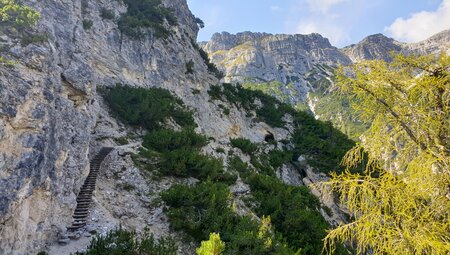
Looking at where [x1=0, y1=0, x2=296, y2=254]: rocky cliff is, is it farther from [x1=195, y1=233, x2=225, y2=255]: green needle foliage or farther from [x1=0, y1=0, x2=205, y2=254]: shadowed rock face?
[x1=195, y1=233, x2=225, y2=255]: green needle foliage

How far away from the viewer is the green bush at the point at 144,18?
35425 mm

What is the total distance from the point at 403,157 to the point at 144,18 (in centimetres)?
3865

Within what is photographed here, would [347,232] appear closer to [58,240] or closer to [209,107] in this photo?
[58,240]

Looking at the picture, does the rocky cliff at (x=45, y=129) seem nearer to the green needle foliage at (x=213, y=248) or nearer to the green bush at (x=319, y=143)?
the green needle foliage at (x=213, y=248)

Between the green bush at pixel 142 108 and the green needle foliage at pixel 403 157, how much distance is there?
21093mm

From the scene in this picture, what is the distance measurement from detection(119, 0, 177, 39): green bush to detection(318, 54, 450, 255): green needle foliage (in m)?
33.9

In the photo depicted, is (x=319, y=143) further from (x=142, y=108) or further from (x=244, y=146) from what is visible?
(x=142, y=108)

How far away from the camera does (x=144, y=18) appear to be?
1517 inches

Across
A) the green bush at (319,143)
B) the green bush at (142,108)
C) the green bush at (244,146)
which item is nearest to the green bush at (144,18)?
the green bush at (142,108)

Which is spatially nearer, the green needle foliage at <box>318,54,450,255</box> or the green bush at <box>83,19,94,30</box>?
the green needle foliage at <box>318,54,450,255</box>

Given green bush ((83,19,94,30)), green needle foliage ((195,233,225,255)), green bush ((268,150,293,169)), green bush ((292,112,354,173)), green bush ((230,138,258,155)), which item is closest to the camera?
green needle foliage ((195,233,225,255))

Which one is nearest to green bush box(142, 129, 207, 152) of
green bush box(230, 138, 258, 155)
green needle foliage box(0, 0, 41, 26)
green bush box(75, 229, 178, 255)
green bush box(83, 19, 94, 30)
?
green bush box(230, 138, 258, 155)

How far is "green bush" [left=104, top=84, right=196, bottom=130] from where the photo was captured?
24.8 meters

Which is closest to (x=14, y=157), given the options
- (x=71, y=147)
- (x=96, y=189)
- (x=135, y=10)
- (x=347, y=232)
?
(x=71, y=147)
